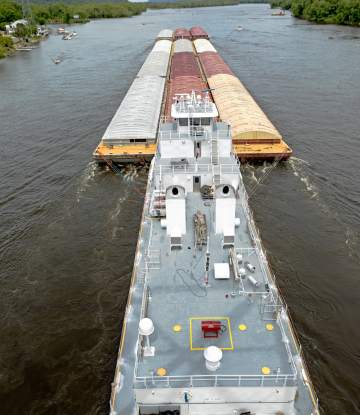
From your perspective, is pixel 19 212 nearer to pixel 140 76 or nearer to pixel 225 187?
pixel 225 187

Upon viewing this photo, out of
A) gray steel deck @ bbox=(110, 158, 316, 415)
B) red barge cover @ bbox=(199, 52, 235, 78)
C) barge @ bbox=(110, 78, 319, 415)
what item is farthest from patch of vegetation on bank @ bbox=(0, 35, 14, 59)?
gray steel deck @ bbox=(110, 158, 316, 415)

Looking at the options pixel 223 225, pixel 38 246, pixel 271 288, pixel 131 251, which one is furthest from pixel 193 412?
pixel 38 246

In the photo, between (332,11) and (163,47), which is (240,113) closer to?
(163,47)

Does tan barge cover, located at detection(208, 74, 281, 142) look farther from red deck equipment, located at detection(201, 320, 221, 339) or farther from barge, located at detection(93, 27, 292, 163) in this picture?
red deck equipment, located at detection(201, 320, 221, 339)

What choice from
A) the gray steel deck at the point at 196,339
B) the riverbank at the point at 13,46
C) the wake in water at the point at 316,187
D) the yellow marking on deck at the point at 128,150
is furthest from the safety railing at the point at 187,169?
the riverbank at the point at 13,46

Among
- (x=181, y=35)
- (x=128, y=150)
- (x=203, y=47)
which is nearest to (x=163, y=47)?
(x=203, y=47)

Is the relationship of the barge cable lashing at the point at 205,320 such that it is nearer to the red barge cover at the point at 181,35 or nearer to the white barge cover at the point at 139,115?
the white barge cover at the point at 139,115
